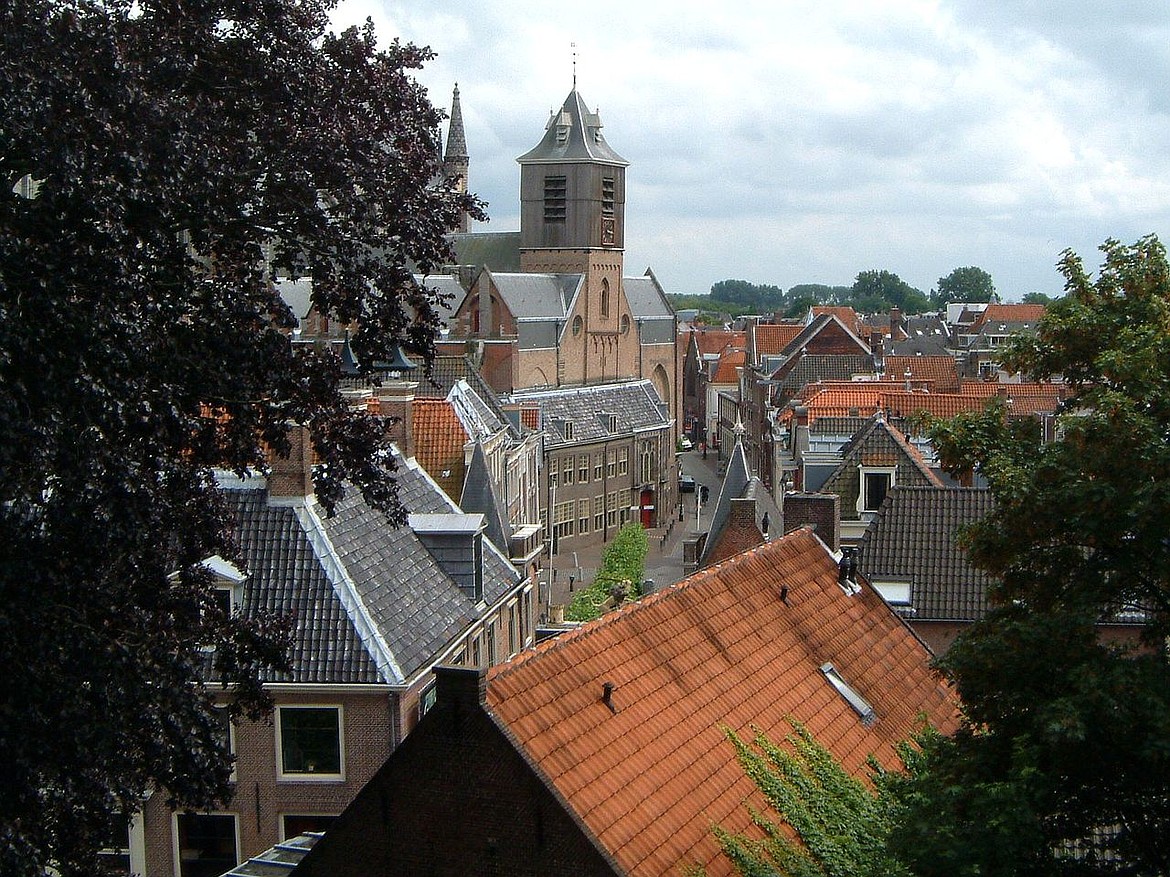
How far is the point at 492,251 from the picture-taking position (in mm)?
102938

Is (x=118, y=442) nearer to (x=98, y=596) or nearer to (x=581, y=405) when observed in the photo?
(x=98, y=596)

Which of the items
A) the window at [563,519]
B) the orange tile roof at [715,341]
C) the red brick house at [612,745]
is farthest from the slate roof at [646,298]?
the red brick house at [612,745]

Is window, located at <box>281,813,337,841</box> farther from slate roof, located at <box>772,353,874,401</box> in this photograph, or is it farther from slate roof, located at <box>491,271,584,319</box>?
slate roof, located at <box>491,271,584,319</box>

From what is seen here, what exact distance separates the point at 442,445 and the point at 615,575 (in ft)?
62.3

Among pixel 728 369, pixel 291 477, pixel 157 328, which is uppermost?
pixel 157 328

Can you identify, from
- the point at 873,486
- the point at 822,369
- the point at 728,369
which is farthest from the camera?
the point at 728,369

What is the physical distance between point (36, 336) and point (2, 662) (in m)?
2.80

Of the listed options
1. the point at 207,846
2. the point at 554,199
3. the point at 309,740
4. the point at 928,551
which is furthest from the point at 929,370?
the point at 207,846

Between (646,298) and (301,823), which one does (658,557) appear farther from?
(301,823)

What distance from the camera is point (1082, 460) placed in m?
12.5

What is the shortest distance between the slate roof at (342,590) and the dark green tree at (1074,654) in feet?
40.8

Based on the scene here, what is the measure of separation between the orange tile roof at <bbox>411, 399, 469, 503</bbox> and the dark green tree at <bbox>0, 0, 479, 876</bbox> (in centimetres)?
2232

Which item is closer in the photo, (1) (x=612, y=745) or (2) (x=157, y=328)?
(2) (x=157, y=328)

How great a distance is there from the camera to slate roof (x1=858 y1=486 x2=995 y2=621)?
1264 inches
